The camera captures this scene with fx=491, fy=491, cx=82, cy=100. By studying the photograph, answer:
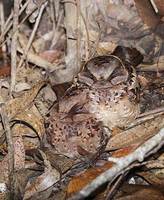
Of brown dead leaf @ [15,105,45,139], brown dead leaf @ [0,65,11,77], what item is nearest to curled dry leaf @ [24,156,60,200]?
brown dead leaf @ [15,105,45,139]

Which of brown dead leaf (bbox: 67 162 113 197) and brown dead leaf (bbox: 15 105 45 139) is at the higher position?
brown dead leaf (bbox: 15 105 45 139)

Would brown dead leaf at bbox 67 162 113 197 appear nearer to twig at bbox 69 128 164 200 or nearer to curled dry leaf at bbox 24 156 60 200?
curled dry leaf at bbox 24 156 60 200

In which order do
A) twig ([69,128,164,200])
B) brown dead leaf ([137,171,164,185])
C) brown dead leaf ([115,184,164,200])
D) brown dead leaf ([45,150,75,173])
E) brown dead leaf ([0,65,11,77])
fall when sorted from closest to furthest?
twig ([69,128,164,200]), brown dead leaf ([115,184,164,200]), brown dead leaf ([137,171,164,185]), brown dead leaf ([45,150,75,173]), brown dead leaf ([0,65,11,77])

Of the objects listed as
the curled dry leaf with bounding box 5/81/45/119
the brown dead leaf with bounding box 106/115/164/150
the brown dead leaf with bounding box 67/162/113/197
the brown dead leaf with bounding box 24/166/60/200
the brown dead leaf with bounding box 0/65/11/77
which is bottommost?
the brown dead leaf with bounding box 24/166/60/200

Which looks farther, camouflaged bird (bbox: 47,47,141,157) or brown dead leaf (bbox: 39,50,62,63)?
brown dead leaf (bbox: 39,50,62,63)

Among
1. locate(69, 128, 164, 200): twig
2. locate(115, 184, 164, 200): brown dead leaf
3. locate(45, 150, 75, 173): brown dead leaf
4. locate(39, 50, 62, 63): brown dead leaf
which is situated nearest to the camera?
locate(69, 128, 164, 200): twig

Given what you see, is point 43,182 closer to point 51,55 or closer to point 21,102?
point 21,102

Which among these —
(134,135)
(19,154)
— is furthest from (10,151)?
(134,135)
